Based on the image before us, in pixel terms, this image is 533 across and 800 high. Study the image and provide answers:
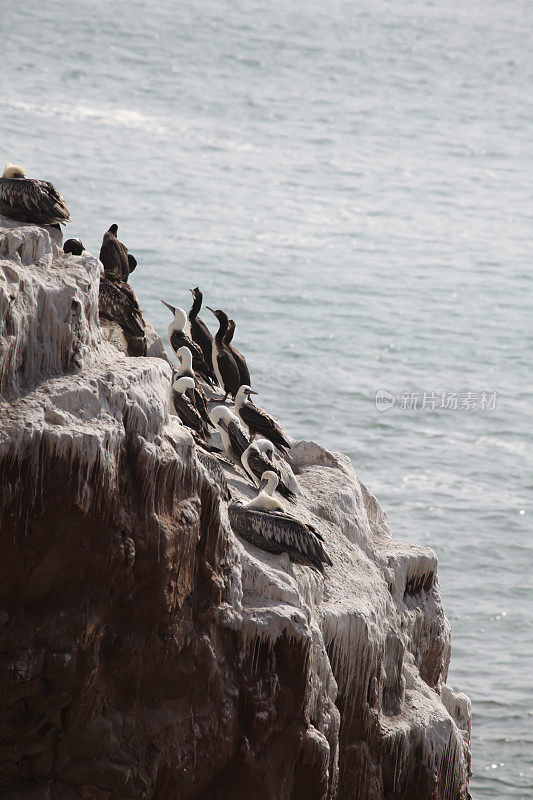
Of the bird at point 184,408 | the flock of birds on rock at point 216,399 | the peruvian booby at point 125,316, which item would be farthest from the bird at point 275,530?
the peruvian booby at point 125,316

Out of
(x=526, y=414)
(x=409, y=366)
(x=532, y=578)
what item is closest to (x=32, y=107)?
(x=409, y=366)

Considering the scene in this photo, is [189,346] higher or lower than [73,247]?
lower

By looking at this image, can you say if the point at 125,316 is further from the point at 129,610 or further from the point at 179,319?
the point at 129,610

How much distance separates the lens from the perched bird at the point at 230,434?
9.89m

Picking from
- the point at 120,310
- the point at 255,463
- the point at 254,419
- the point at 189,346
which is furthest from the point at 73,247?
the point at 255,463

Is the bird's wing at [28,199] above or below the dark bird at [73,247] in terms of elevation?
above

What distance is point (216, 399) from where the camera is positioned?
11.6 meters

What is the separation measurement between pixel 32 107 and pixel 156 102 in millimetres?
6579

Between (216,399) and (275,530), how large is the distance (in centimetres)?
308

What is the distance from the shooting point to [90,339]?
7910 millimetres

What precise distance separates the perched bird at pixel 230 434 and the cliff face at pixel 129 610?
4.30ft

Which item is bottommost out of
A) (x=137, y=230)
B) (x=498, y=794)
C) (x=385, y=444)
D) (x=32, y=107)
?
(x=498, y=794)

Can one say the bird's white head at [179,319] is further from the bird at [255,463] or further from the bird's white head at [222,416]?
the bird at [255,463]

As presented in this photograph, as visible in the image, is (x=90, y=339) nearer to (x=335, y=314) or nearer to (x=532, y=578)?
(x=532, y=578)
